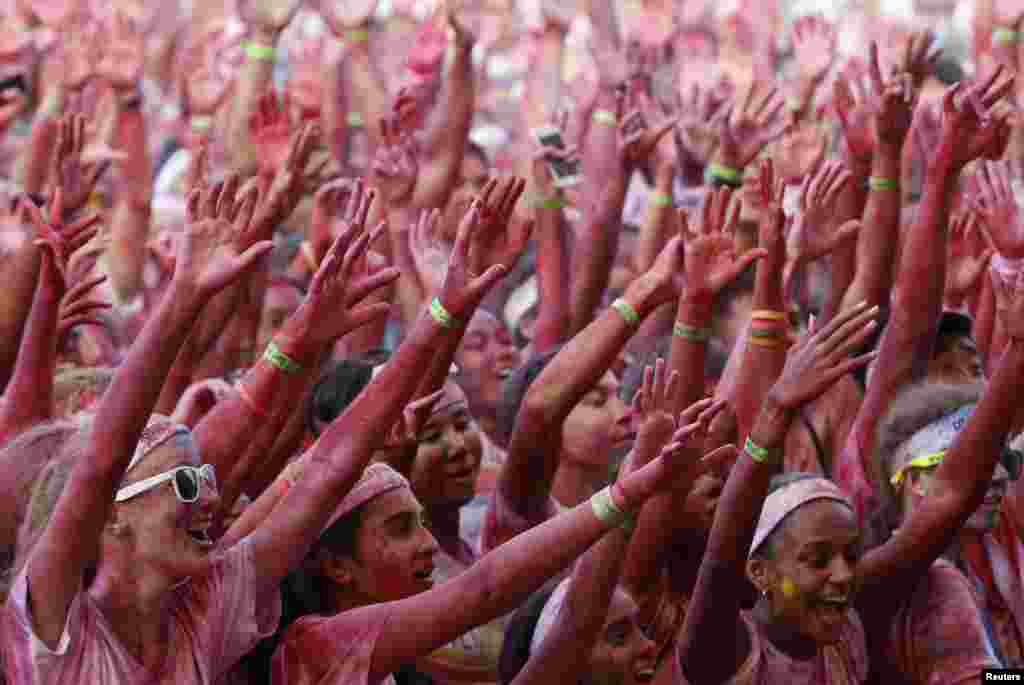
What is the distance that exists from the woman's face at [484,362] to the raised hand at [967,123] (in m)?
1.50

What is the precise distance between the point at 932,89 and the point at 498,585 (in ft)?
16.5

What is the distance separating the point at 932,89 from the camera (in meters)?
8.38

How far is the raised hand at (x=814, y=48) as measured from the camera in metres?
8.16

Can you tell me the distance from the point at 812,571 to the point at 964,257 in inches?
74.6

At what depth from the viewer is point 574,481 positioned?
18.5 feet

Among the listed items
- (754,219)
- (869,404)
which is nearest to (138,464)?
(869,404)

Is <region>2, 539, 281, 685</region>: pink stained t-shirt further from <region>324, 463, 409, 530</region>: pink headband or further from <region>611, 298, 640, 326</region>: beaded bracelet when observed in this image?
<region>611, 298, 640, 326</region>: beaded bracelet

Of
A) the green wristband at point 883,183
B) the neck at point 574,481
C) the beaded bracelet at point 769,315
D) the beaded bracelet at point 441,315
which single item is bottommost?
the neck at point 574,481

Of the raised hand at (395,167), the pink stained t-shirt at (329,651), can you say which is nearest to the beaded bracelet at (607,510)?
the pink stained t-shirt at (329,651)

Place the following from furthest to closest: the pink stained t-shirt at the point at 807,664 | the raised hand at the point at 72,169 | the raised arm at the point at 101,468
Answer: the raised hand at the point at 72,169
the pink stained t-shirt at the point at 807,664
the raised arm at the point at 101,468

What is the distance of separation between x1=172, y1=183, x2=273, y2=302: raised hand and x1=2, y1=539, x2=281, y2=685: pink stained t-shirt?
21.3 inches

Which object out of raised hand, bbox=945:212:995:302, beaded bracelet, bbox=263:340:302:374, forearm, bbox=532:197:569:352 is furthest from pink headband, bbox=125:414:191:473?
raised hand, bbox=945:212:995:302

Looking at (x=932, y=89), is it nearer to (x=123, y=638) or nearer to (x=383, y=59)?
(x=383, y=59)

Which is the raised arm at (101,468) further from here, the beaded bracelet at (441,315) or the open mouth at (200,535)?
the beaded bracelet at (441,315)
